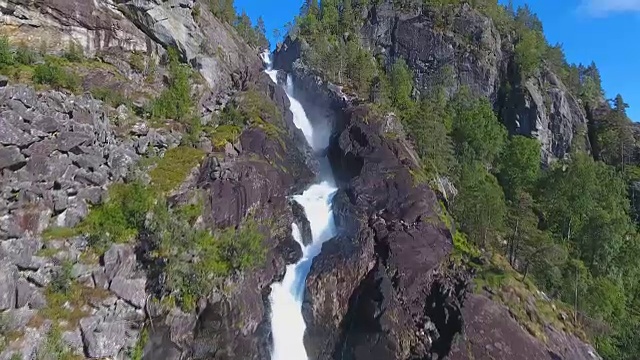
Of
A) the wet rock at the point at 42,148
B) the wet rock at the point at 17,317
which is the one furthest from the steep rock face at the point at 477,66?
the wet rock at the point at 17,317

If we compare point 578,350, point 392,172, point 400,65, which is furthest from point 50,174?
point 400,65

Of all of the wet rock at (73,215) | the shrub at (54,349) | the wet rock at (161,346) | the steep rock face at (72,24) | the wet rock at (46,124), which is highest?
the steep rock face at (72,24)

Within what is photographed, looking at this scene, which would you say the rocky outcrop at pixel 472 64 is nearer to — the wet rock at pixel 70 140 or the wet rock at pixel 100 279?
the wet rock at pixel 70 140

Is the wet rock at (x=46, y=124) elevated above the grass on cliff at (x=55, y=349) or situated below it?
above

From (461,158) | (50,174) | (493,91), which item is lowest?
(50,174)

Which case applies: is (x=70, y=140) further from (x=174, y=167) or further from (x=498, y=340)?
(x=498, y=340)

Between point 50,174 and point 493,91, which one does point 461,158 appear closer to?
point 493,91

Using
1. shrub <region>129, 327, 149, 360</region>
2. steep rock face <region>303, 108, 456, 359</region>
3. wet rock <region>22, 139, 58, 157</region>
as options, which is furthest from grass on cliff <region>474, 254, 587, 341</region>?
wet rock <region>22, 139, 58, 157</region>
